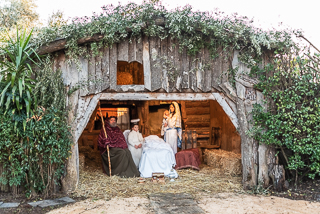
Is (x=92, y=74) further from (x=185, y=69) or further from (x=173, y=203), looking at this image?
(x=173, y=203)

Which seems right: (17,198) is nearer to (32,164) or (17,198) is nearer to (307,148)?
(32,164)

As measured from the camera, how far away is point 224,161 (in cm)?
837

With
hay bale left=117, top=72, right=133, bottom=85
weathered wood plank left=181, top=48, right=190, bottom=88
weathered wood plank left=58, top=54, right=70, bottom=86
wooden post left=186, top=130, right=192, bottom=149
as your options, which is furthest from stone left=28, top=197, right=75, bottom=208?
hay bale left=117, top=72, right=133, bottom=85

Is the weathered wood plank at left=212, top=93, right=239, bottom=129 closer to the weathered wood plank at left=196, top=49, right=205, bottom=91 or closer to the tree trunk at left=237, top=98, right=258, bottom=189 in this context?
the tree trunk at left=237, top=98, right=258, bottom=189

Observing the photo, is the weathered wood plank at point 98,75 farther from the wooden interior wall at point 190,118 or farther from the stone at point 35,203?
the wooden interior wall at point 190,118

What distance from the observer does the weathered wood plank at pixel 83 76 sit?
6559mm

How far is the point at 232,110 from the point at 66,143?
3.75 m

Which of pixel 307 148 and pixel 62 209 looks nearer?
pixel 62 209

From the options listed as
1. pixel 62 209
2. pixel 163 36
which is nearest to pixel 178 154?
pixel 163 36

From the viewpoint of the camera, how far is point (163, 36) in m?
6.77

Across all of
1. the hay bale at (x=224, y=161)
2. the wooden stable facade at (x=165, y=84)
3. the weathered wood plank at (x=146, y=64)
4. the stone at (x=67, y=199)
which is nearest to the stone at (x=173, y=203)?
the stone at (x=67, y=199)

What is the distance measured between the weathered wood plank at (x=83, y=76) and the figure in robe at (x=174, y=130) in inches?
139

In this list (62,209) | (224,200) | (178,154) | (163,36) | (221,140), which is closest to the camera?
(62,209)

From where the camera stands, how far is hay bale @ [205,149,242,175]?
25.9 feet
